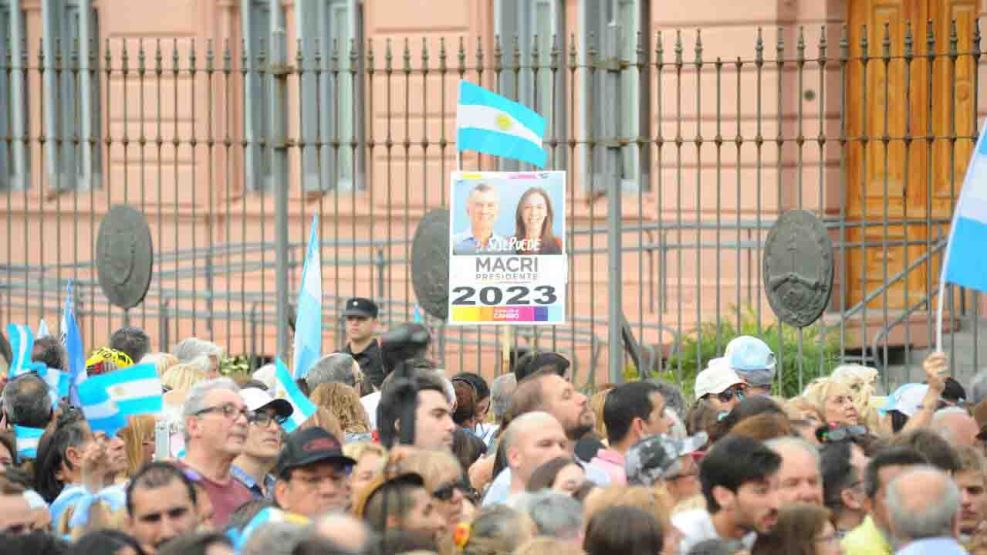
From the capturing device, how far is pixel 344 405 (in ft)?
34.5

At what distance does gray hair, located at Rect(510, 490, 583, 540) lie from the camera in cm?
769

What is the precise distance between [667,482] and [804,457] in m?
0.75

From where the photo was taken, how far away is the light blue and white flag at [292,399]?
32.5 feet

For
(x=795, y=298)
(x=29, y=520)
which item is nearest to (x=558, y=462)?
(x=29, y=520)

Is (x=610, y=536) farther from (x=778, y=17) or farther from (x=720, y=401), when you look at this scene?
(x=778, y=17)

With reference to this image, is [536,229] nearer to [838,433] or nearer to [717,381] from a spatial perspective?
[717,381]

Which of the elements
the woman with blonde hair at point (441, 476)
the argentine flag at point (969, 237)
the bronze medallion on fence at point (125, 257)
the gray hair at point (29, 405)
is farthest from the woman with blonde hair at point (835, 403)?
the bronze medallion on fence at point (125, 257)

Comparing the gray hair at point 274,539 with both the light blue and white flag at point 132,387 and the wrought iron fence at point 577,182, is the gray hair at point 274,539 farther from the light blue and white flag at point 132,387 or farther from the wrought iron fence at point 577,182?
the wrought iron fence at point 577,182

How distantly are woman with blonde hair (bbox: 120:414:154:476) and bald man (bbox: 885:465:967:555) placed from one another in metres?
3.77

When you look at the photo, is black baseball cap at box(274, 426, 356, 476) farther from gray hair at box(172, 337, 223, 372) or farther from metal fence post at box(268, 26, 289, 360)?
metal fence post at box(268, 26, 289, 360)

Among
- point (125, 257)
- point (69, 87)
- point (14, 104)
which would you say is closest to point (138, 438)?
point (125, 257)

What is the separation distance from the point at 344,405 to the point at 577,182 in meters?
8.29

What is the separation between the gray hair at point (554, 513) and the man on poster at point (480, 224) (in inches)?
210

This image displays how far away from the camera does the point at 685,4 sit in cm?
1872
